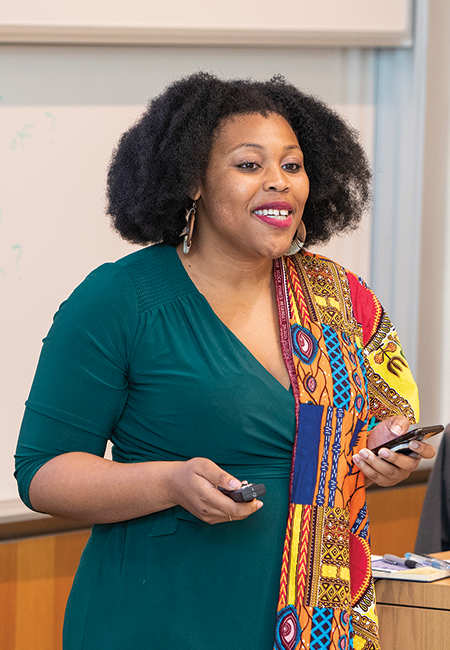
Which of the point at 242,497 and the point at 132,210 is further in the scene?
the point at 132,210

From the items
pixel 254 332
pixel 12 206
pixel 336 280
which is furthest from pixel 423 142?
pixel 254 332

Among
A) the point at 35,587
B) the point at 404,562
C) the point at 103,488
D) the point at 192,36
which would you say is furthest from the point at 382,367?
the point at 192,36

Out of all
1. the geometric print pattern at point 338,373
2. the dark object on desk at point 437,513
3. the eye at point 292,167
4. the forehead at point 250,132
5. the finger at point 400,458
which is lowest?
the dark object on desk at point 437,513

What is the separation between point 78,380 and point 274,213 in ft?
1.51

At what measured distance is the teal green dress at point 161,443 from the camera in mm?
1340

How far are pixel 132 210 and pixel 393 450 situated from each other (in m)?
0.67

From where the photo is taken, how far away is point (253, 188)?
1458 millimetres

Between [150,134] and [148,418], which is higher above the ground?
[150,134]

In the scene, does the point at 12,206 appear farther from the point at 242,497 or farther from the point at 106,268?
the point at 242,497

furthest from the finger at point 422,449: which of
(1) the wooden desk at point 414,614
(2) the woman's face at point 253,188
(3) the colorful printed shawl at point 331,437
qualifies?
(1) the wooden desk at point 414,614

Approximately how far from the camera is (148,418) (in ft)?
4.51

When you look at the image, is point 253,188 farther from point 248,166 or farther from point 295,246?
point 295,246

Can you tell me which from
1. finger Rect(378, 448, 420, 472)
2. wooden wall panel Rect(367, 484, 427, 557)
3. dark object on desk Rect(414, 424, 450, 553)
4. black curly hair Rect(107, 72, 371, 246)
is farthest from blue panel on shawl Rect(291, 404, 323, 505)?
wooden wall panel Rect(367, 484, 427, 557)

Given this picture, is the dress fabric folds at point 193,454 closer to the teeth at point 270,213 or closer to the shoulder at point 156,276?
the shoulder at point 156,276
